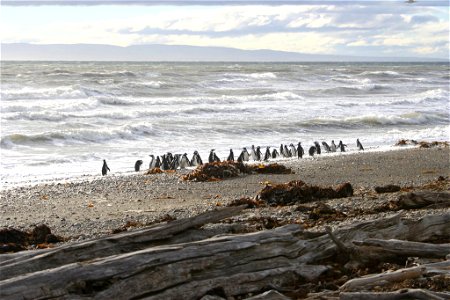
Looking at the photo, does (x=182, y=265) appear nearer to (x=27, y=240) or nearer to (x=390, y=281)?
(x=390, y=281)

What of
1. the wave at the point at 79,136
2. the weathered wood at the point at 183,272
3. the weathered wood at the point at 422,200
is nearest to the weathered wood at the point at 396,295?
the weathered wood at the point at 183,272

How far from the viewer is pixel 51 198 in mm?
12047

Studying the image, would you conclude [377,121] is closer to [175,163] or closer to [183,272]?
[175,163]

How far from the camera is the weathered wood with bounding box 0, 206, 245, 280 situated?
180 inches

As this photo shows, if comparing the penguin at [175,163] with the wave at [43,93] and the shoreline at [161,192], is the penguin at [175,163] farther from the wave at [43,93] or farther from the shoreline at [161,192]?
the wave at [43,93]

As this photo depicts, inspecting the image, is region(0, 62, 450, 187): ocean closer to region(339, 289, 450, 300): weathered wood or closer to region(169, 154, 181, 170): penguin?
region(169, 154, 181, 170): penguin

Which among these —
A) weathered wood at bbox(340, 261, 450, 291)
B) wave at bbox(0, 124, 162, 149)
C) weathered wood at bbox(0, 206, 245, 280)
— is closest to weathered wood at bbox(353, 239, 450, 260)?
weathered wood at bbox(340, 261, 450, 291)

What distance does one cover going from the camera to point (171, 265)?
180 inches

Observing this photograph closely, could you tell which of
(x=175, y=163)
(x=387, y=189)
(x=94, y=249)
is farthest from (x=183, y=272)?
(x=175, y=163)

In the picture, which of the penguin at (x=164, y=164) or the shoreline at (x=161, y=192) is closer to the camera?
the shoreline at (x=161, y=192)

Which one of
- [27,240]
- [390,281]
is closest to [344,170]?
[27,240]

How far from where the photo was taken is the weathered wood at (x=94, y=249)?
457 cm

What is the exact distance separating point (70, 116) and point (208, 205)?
19.3 m

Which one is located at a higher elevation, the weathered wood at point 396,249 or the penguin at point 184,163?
the weathered wood at point 396,249
